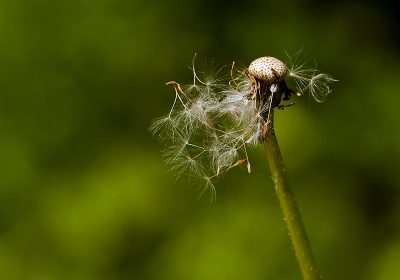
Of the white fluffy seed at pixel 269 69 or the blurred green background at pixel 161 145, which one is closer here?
the white fluffy seed at pixel 269 69

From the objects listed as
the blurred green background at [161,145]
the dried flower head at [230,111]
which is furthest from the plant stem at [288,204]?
the blurred green background at [161,145]

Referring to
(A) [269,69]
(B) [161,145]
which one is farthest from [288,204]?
(B) [161,145]

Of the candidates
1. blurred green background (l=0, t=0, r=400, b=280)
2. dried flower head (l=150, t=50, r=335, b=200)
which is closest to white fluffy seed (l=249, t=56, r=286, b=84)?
dried flower head (l=150, t=50, r=335, b=200)

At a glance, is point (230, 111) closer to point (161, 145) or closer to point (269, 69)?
point (269, 69)

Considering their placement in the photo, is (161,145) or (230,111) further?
(161,145)

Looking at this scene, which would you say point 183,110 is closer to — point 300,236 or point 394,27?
point 300,236

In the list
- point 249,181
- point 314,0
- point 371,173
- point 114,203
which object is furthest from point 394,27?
point 114,203

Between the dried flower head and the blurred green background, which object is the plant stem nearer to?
the dried flower head

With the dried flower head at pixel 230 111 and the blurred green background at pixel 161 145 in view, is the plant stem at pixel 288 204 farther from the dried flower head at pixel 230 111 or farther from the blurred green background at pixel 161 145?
the blurred green background at pixel 161 145
